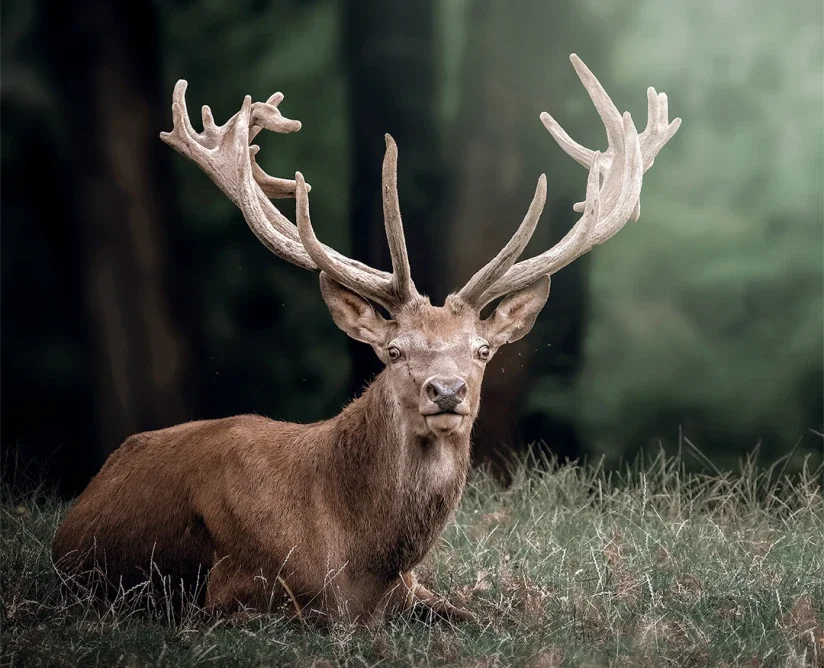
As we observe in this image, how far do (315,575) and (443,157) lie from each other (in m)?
3.07

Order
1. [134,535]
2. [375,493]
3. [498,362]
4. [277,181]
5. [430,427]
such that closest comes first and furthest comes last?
1. [430,427]
2. [375,493]
3. [134,535]
4. [277,181]
5. [498,362]

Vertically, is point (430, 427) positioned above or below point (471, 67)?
below

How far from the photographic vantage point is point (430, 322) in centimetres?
396

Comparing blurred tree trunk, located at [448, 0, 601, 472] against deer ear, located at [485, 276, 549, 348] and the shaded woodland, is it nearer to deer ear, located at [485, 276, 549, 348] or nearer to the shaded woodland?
the shaded woodland

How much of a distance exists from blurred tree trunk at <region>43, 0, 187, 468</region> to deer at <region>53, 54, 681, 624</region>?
191 centimetres

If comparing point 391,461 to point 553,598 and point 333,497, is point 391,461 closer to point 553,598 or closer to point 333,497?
point 333,497

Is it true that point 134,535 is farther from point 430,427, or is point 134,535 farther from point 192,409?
point 192,409

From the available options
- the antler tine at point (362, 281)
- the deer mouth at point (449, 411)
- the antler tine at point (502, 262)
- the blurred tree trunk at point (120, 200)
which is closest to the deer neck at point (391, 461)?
the deer mouth at point (449, 411)

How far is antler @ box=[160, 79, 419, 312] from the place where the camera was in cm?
395

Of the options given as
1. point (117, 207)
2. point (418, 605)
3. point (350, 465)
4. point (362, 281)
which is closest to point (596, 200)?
point (362, 281)

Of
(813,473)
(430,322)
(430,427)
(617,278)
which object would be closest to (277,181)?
(430,322)

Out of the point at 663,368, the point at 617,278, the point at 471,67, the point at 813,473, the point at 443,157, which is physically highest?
the point at 471,67

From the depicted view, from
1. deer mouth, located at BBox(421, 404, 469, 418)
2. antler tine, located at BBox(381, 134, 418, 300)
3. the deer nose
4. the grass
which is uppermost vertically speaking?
antler tine, located at BBox(381, 134, 418, 300)

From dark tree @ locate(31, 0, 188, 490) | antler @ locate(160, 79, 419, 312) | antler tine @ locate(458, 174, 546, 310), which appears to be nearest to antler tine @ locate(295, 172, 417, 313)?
antler @ locate(160, 79, 419, 312)
